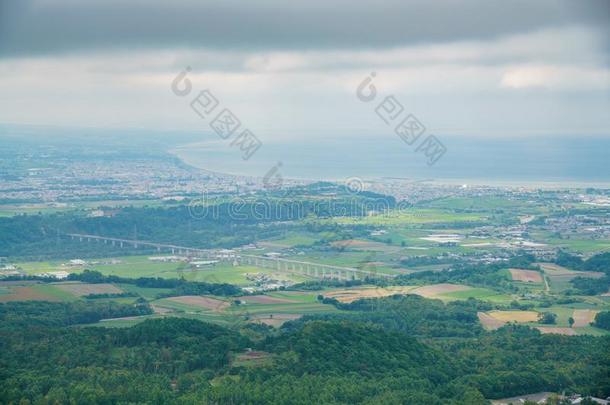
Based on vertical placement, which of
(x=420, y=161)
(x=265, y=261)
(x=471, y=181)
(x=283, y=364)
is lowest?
(x=283, y=364)

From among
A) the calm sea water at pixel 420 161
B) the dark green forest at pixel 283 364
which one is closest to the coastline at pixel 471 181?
the calm sea water at pixel 420 161

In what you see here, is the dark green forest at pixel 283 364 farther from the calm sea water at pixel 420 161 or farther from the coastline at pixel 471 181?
the calm sea water at pixel 420 161

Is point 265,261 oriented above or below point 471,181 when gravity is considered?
below

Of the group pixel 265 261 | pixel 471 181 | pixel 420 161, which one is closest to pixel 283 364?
pixel 265 261

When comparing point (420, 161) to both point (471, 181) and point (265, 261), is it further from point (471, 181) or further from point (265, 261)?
point (265, 261)

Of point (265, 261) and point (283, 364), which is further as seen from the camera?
point (265, 261)

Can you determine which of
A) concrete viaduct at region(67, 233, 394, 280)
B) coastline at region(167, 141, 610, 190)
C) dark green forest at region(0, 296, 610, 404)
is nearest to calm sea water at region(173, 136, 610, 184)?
coastline at region(167, 141, 610, 190)
